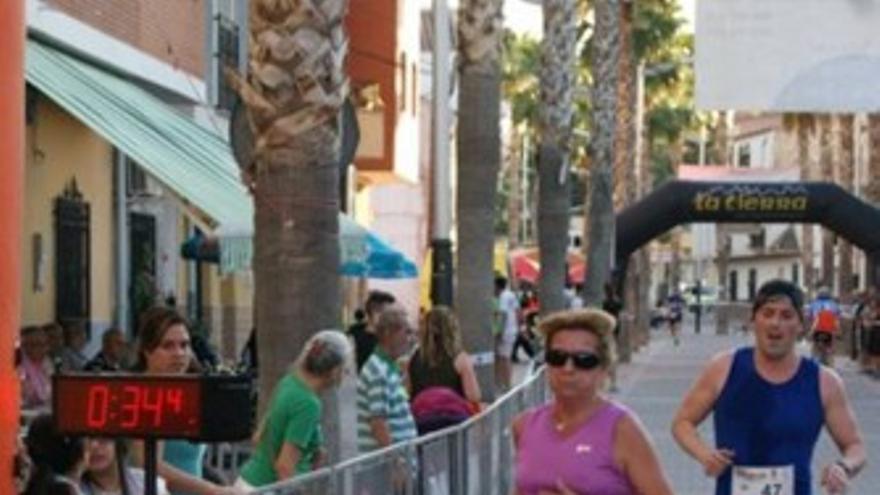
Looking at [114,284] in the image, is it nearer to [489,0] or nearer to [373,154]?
[489,0]

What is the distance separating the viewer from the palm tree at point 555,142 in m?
32.4

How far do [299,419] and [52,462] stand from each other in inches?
127

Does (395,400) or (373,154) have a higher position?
(373,154)

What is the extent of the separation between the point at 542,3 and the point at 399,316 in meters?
20.9

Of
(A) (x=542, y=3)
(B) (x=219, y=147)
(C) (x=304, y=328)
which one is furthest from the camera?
(A) (x=542, y=3)

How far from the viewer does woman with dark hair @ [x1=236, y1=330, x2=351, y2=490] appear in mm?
10680

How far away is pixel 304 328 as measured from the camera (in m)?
12.1

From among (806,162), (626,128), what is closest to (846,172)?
(806,162)

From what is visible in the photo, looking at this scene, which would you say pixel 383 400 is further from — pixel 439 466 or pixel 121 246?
pixel 121 246

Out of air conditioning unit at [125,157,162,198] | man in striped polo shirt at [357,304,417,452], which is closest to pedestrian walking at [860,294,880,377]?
air conditioning unit at [125,157,162,198]

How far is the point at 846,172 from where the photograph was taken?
69438 mm

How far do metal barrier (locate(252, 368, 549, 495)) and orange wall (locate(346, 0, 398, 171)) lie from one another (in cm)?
2190

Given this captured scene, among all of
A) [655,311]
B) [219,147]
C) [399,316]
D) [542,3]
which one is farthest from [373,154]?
[655,311]

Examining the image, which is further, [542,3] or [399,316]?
[542,3]
